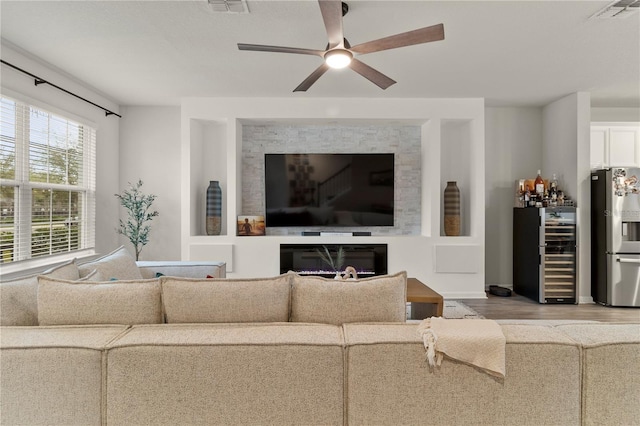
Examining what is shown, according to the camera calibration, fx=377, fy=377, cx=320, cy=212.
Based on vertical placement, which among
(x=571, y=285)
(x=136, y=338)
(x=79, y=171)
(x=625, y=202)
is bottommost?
(x=571, y=285)

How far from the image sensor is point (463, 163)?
5383 millimetres

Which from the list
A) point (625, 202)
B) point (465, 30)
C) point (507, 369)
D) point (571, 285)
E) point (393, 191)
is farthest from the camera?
point (393, 191)

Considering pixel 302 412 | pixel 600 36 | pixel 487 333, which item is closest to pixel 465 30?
pixel 600 36

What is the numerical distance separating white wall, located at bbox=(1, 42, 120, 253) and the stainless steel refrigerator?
621 centimetres

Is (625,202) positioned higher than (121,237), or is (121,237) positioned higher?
(625,202)

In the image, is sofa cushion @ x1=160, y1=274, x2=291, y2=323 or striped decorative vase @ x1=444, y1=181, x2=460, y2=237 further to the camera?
striped decorative vase @ x1=444, y1=181, x2=460, y2=237

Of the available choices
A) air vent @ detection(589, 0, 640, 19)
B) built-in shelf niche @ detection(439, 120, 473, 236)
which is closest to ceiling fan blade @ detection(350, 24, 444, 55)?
air vent @ detection(589, 0, 640, 19)

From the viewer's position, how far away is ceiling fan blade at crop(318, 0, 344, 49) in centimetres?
200

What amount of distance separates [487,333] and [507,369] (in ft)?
0.46

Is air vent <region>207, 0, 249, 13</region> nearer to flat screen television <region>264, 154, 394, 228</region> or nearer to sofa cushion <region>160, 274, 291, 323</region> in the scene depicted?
sofa cushion <region>160, 274, 291, 323</region>

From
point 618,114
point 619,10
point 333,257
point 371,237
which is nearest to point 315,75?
point 619,10

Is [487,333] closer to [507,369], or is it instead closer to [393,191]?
[507,369]

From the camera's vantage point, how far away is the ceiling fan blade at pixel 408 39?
2.23 metres

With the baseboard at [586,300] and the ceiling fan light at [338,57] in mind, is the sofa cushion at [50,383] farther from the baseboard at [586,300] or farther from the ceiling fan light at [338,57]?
the baseboard at [586,300]
